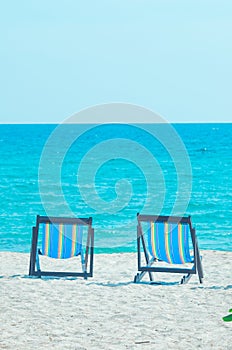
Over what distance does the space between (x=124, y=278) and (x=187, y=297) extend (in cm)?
118

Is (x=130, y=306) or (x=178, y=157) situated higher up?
(x=178, y=157)

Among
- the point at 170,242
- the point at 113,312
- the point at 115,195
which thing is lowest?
the point at 113,312

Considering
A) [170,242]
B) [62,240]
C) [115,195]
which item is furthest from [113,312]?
[115,195]

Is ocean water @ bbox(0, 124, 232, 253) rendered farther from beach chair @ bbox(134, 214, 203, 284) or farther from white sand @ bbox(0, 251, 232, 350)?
white sand @ bbox(0, 251, 232, 350)

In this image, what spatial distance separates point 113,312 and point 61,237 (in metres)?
1.63

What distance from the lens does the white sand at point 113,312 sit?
197 inches

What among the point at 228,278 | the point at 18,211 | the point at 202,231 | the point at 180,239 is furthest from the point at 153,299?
the point at 18,211

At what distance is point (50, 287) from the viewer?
690cm

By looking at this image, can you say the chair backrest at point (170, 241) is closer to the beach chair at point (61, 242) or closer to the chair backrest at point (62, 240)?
the beach chair at point (61, 242)

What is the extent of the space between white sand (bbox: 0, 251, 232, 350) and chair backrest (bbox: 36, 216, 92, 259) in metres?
0.29

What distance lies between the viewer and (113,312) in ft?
19.4

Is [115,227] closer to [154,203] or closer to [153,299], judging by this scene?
[154,203]

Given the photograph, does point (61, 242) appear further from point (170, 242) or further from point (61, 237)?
point (170, 242)

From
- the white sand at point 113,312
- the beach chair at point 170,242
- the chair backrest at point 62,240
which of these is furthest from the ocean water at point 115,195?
the white sand at point 113,312
